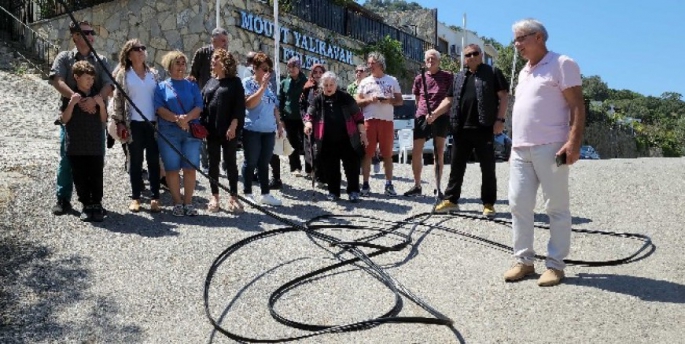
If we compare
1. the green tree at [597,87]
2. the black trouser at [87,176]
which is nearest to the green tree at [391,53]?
the black trouser at [87,176]

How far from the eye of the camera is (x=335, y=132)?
8.11 m

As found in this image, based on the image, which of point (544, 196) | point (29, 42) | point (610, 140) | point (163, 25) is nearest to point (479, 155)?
point (544, 196)

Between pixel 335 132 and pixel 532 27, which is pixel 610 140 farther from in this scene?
pixel 532 27

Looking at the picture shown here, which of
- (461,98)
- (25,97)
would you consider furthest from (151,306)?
(25,97)

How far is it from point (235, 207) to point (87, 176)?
1.57m

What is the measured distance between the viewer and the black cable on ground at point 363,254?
13.3 feet

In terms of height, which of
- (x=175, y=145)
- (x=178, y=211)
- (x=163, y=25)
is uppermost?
(x=163, y=25)

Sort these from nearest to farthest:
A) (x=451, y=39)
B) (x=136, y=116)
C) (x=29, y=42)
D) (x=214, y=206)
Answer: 1. (x=136, y=116)
2. (x=214, y=206)
3. (x=29, y=42)
4. (x=451, y=39)

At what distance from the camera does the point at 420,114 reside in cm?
816

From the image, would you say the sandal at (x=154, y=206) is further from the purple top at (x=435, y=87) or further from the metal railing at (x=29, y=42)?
the metal railing at (x=29, y=42)

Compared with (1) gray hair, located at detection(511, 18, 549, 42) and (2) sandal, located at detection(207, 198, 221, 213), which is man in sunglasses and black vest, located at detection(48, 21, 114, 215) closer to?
(2) sandal, located at detection(207, 198, 221, 213)

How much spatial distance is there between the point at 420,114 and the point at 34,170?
471 cm

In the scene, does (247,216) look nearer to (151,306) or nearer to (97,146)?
(97,146)

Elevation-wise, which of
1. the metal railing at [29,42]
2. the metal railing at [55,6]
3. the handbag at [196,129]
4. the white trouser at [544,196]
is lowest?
the white trouser at [544,196]
